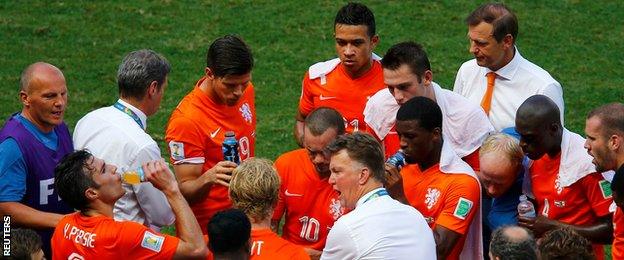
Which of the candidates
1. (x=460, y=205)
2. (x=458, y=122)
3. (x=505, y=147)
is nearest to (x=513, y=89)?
(x=458, y=122)

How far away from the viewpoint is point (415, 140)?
7938mm

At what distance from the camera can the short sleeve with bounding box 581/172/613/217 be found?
25.9 ft

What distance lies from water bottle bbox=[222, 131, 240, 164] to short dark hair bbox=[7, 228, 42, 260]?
5.33 ft

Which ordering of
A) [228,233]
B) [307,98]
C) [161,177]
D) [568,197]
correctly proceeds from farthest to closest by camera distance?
[307,98] → [568,197] → [161,177] → [228,233]

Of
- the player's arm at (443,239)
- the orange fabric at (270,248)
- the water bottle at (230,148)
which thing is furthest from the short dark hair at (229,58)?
the player's arm at (443,239)

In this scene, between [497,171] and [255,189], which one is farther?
[497,171]

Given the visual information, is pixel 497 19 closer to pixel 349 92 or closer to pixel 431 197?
pixel 349 92

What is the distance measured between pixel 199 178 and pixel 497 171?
2.04 m

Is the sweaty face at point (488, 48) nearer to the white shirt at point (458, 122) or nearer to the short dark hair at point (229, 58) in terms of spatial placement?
the white shirt at point (458, 122)

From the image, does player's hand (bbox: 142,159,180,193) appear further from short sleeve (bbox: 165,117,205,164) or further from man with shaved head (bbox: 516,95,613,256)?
man with shaved head (bbox: 516,95,613,256)

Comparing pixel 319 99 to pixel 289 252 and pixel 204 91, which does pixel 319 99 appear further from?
pixel 289 252

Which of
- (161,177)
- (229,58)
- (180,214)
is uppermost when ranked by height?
(229,58)

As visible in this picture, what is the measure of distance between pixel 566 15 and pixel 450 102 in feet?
28.4

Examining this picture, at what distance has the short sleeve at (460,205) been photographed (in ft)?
25.6
